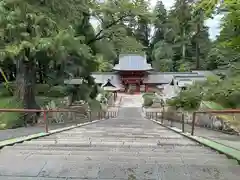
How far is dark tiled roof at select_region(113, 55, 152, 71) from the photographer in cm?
4391

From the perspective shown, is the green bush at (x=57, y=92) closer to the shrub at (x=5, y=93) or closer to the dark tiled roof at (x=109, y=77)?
the shrub at (x=5, y=93)

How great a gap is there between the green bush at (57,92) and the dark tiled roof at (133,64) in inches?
946

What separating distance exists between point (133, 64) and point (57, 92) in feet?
85.9

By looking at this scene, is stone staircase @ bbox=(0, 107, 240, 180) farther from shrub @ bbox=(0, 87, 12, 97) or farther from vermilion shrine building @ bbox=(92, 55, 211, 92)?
vermilion shrine building @ bbox=(92, 55, 211, 92)

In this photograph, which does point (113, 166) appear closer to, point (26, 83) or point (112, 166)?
point (112, 166)

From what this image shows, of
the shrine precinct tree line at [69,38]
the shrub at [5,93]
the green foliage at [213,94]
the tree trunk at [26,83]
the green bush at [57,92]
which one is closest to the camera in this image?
the shrine precinct tree line at [69,38]

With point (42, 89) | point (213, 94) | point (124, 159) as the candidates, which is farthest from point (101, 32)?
point (124, 159)

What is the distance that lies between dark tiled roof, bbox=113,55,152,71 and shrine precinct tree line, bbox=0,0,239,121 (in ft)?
27.0

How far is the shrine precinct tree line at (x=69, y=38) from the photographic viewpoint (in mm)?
9859

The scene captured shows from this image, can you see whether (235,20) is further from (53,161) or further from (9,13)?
(9,13)

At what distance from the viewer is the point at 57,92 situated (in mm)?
19453

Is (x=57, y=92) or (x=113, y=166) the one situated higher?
(x=57, y=92)

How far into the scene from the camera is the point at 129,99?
37.6 m

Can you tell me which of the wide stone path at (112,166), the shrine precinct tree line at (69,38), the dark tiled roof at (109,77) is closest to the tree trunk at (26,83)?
the shrine precinct tree line at (69,38)
